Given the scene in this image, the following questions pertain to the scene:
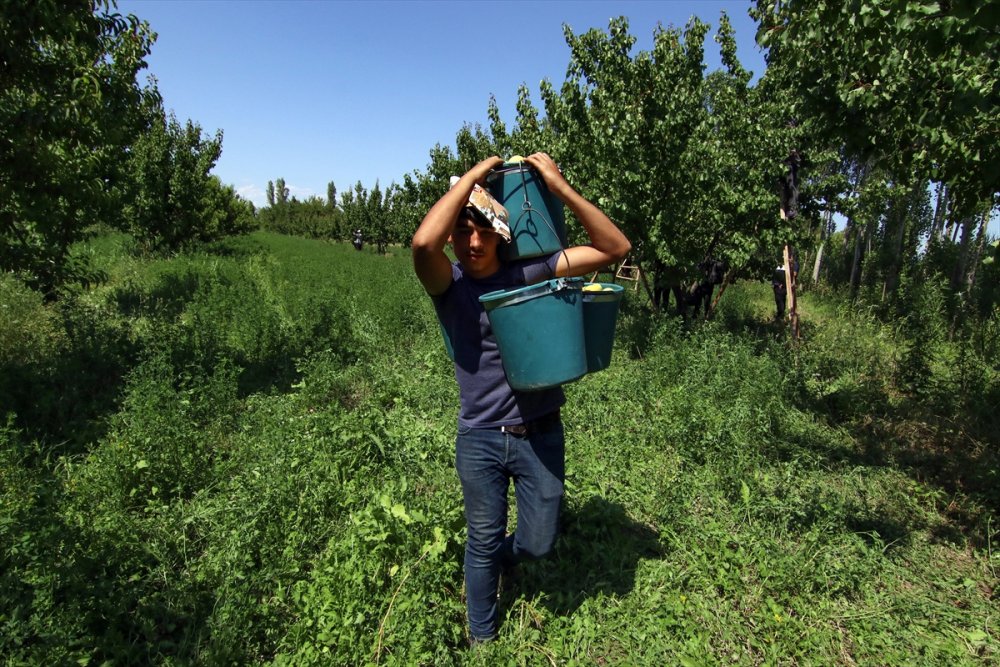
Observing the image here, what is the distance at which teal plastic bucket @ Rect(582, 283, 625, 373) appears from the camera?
202 cm

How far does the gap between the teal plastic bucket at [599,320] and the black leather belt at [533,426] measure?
236 mm

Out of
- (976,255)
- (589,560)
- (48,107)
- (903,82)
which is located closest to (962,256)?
(976,255)

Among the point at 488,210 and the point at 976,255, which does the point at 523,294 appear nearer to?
the point at 488,210

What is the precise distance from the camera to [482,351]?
2041 mm

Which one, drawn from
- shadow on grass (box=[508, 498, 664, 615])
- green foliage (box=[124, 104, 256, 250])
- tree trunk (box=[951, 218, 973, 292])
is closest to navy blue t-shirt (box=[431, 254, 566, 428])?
shadow on grass (box=[508, 498, 664, 615])

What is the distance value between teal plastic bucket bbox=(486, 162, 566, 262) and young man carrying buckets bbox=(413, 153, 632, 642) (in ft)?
0.14

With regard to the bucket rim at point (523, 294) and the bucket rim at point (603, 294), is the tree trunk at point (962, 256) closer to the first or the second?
the bucket rim at point (603, 294)

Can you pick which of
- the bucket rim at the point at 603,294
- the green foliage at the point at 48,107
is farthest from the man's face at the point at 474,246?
the green foliage at the point at 48,107

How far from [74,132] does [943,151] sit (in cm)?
638

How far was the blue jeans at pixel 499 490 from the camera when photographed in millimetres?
2057

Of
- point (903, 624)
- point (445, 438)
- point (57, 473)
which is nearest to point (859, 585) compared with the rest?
point (903, 624)

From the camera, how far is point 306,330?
7195 mm

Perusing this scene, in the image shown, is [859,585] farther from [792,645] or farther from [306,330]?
[306,330]

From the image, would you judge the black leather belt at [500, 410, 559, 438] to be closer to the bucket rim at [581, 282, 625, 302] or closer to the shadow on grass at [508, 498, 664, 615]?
the bucket rim at [581, 282, 625, 302]
